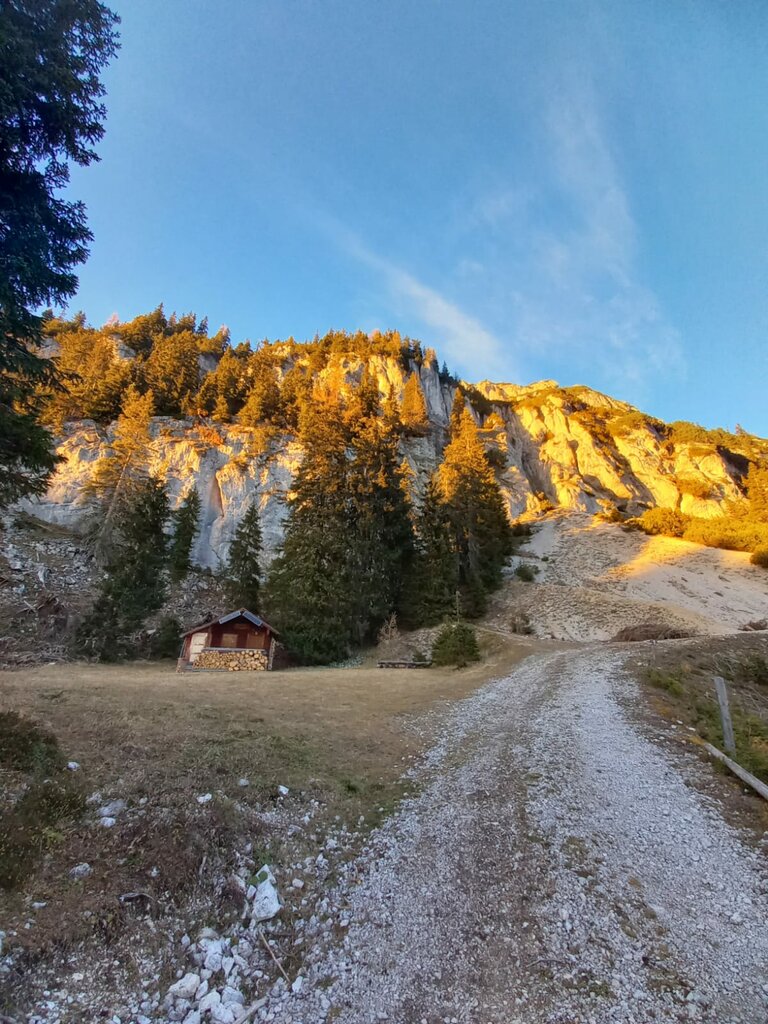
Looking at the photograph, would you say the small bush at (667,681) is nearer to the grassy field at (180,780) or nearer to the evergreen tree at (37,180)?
the grassy field at (180,780)

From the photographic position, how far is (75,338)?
65000mm

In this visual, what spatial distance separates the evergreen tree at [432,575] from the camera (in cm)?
3328

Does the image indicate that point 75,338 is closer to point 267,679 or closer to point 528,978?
point 267,679

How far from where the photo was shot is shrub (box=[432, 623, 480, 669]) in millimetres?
25656

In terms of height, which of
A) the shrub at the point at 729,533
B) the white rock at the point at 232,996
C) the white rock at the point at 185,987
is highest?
the shrub at the point at 729,533

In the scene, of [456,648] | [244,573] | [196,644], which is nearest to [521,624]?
[456,648]

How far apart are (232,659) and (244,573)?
9.64 meters

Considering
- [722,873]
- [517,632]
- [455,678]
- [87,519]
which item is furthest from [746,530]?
[87,519]

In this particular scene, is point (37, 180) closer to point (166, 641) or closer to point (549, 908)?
point (549, 908)

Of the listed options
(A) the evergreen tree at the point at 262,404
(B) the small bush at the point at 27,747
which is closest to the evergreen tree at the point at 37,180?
(B) the small bush at the point at 27,747

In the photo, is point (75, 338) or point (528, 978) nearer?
point (528, 978)

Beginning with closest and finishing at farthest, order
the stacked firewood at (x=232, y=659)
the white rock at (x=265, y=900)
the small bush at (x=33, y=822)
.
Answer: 1. the small bush at (x=33, y=822)
2. the white rock at (x=265, y=900)
3. the stacked firewood at (x=232, y=659)

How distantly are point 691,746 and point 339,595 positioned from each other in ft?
71.6

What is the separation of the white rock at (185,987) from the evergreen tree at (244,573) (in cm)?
3318
